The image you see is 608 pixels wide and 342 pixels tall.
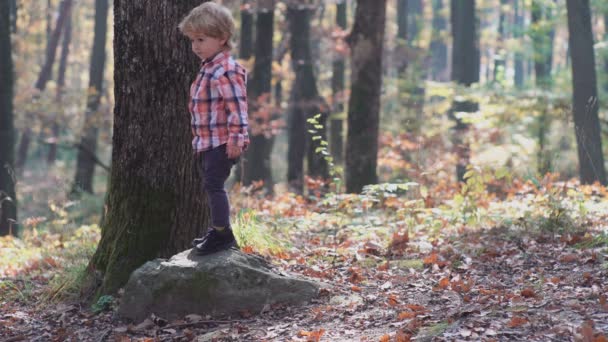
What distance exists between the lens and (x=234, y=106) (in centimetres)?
511

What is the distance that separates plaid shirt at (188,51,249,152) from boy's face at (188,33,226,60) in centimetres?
5

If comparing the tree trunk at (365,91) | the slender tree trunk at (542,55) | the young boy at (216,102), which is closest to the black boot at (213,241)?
the young boy at (216,102)

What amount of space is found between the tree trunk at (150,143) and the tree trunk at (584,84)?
27.4 ft

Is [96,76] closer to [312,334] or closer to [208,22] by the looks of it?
[208,22]

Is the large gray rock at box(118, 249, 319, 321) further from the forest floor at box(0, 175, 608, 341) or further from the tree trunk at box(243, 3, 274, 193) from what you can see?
the tree trunk at box(243, 3, 274, 193)

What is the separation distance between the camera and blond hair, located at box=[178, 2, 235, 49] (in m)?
5.02

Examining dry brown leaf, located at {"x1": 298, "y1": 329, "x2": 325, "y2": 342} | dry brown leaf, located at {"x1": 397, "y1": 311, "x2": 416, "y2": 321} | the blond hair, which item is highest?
the blond hair

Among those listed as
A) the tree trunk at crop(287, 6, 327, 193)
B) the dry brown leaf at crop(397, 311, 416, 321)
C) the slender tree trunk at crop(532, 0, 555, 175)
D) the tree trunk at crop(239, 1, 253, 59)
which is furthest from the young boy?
the tree trunk at crop(239, 1, 253, 59)

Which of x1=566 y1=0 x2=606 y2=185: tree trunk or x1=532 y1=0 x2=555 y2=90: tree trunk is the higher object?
x1=532 y1=0 x2=555 y2=90: tree trunk

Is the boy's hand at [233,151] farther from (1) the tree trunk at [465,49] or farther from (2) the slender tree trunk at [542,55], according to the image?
(1) the tree trunk at [465,49]

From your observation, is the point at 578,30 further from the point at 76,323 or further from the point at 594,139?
the point at 76,323

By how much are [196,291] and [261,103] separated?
1209 cm

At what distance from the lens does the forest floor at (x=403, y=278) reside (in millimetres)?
4414

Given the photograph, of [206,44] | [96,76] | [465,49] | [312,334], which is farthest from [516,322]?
[96,76]
